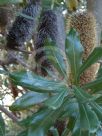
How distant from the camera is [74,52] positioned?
99 cm

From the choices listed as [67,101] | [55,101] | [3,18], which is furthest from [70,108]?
[3,18]

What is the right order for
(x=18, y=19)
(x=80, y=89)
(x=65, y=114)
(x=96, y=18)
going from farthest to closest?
(x=18, y=19)
(x=96, y=18)
(x=65, y=114)
(x=80, y=89)

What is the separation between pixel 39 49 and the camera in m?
1.21

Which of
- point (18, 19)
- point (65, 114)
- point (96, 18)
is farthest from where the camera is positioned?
point (18, 19)

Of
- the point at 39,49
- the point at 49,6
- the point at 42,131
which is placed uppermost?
the point at 49,6

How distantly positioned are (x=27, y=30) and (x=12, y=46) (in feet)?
0.21

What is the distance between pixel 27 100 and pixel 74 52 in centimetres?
16

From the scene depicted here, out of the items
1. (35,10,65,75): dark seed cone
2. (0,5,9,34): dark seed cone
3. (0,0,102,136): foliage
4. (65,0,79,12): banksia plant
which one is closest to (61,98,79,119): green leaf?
(0,0,102,136): foliage

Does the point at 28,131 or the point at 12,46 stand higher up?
the point at 12,46

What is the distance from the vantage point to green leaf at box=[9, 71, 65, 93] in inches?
35.3

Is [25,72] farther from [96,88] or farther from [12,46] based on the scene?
[12,46]

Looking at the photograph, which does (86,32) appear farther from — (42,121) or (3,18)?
(3,18)

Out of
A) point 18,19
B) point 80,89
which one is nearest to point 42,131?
point 80,89

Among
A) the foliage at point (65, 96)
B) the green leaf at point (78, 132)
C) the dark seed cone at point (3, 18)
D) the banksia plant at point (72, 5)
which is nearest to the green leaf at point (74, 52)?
the foliage at point (65, 96)
